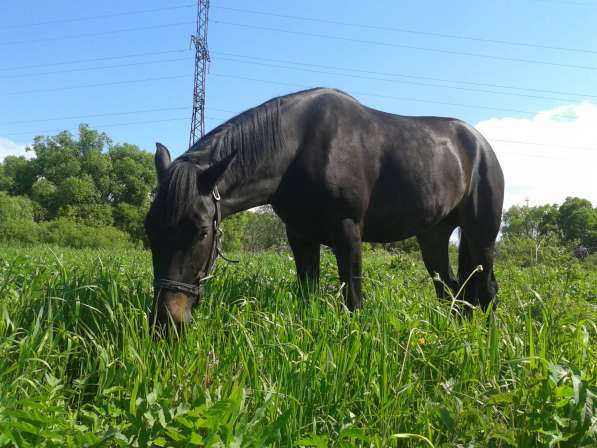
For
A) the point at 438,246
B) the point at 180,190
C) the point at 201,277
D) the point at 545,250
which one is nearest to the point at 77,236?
the point at 438,246

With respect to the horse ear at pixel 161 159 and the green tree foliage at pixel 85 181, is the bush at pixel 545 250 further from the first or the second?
the green tree foliage at pixel 85 181

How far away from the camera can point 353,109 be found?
4250mm

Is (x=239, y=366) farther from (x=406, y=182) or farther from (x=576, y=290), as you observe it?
(x=576, y=290)

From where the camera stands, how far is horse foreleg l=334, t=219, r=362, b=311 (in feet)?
12.3

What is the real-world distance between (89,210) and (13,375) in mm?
53329

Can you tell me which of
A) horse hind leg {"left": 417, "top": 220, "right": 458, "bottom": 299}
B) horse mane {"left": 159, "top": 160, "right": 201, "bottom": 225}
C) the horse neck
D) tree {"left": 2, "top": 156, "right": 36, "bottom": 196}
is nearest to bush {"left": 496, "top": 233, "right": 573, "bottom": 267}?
horse hind leg {"left": 417, "top": 220, "right": 458, "bottom": 299}

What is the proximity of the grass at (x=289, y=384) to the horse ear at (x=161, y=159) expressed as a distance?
0.97 meters

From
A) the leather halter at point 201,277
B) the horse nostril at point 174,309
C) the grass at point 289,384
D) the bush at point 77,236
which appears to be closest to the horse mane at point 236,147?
the leather halter at point 201,277

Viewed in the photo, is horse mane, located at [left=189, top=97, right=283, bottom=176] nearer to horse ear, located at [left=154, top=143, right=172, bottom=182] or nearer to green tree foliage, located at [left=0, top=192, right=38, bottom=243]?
horse ear, located at [left=154, top=143, right=172, bottom=182]

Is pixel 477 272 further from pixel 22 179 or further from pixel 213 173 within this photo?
pixel 22 179

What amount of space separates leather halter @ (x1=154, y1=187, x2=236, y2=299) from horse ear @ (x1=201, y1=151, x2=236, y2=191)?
0.23 ft

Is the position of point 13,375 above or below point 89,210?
above

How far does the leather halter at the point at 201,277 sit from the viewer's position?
2.77 m

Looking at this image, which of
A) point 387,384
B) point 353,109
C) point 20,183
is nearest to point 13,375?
point 387,384
